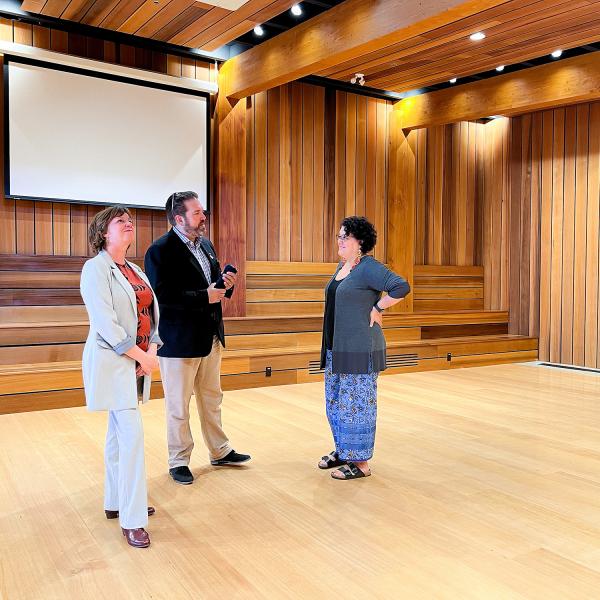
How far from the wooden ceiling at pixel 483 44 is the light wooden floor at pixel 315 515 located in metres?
3.10

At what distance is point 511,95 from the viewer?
6418 mm

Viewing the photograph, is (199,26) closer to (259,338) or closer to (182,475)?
(259,338)

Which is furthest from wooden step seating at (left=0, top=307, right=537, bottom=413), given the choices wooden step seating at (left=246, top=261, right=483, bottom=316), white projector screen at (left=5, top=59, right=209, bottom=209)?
white projector screen at (left=5, top=59, right=209, bottom=209)

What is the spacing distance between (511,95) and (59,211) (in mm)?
4555

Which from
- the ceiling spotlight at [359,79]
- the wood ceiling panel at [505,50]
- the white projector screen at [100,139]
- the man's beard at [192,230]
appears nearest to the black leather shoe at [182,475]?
the man's beard at [192,230]

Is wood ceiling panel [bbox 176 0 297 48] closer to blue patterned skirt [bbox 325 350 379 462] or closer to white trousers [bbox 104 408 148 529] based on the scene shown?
blue patterned skirt [bbox 325 350 379 462]

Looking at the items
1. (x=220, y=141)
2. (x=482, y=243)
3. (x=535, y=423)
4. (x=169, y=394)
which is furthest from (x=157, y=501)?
(x=482, y=243)

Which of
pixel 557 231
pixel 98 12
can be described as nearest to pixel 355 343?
pixel 98 12

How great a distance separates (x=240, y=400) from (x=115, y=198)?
7.32 ft

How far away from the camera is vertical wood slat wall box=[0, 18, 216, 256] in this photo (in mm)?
5309

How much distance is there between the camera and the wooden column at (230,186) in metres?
6.16

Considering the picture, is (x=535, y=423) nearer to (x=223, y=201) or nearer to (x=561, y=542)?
(x=561, y=542)

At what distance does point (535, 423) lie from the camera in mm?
4352

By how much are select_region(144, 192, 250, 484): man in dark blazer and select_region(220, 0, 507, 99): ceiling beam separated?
230 cm
